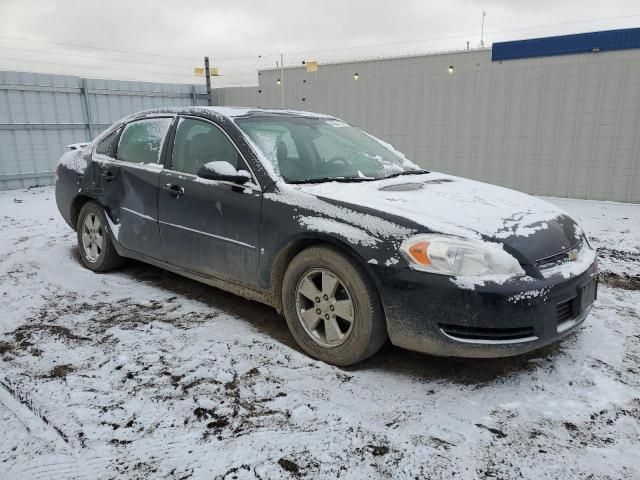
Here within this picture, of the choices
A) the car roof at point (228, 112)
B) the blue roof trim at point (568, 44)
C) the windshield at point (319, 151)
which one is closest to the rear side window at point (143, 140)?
the car roof at point (228, 112)

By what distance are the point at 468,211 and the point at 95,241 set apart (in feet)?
11.8

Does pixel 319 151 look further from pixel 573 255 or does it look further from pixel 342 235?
pixel 573 255

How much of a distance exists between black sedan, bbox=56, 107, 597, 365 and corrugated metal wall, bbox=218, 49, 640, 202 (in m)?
6.49

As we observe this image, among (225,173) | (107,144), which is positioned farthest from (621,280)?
(107,144)

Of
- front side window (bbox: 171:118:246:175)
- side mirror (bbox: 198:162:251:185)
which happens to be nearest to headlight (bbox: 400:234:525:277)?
side mirror (bbox: 198:162:251:185)

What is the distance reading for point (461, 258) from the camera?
7.94 ft

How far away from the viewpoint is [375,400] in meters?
2.47

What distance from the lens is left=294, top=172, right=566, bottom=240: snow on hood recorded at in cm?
254

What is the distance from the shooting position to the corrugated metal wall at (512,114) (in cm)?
847

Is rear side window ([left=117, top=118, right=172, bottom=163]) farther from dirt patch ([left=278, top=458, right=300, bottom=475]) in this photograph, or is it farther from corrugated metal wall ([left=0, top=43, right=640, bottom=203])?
corrugated metal wall ([left=0, top=43, right=640, bottom=203])

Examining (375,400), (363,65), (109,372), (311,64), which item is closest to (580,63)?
(363,65)

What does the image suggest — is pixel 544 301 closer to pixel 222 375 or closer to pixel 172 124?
pixel 222 375

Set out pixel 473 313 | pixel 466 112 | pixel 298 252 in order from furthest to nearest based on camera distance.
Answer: pixel 466 112, pixel 298 252, pixel 473 313

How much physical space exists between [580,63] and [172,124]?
8003mm
